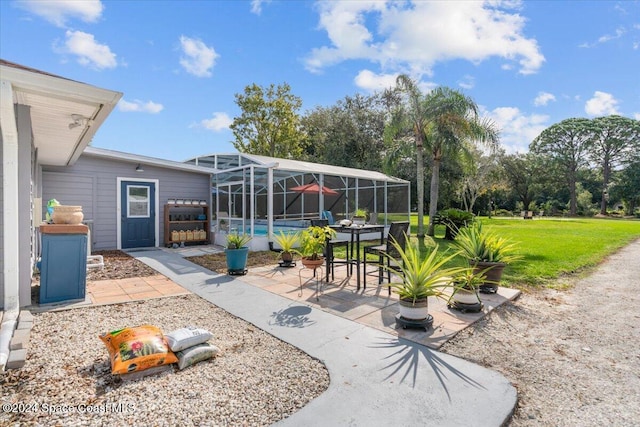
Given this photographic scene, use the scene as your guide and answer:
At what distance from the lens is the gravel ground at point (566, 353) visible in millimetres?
2135

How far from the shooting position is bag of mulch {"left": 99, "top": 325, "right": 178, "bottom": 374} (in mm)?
2350

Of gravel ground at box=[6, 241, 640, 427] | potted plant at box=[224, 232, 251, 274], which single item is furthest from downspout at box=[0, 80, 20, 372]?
potted plant at box=[224, 232, 251, 274]

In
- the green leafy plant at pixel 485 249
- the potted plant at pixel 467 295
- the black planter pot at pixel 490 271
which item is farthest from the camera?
the green leafy plant at pixel 485 249

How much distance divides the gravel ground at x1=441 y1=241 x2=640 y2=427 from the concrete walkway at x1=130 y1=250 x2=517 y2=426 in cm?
22

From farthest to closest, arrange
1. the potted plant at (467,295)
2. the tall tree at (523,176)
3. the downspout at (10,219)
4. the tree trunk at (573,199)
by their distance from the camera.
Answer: the tall tree at (523,176) < the tree trunk at (573,199) < the potted plant at (467,295) < the downspout at (10,219)

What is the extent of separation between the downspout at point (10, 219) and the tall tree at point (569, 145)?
137 feet

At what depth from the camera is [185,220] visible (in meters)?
9.78

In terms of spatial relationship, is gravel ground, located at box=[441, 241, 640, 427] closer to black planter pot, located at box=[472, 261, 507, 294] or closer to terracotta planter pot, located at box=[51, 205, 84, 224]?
black planter pot, located at box=[472, 261, 507, 294]

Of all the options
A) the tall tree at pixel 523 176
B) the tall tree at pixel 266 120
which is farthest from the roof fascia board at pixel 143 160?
the tall tree at pixel 523 176

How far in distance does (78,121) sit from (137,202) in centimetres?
527

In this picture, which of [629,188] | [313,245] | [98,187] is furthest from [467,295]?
[629,188]

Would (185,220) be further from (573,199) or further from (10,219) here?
(573,199)

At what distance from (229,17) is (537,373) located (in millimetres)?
9670

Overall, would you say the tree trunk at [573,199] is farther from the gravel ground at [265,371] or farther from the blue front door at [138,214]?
the blue front door at [138,214]
